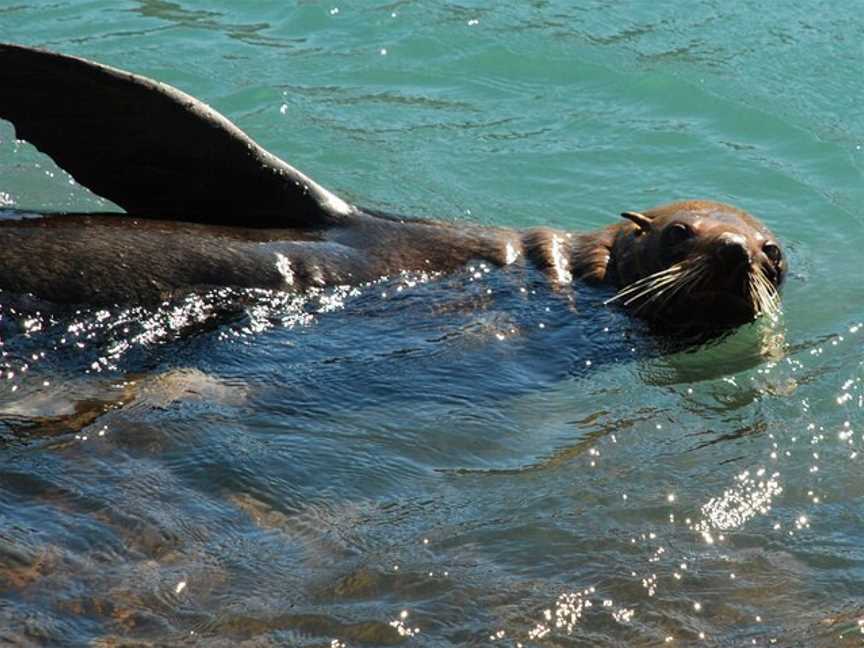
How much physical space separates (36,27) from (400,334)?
5.28m

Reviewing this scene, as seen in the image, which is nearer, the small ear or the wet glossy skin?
the wet glossy skin

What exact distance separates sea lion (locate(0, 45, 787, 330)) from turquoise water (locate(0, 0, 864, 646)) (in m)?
0.16

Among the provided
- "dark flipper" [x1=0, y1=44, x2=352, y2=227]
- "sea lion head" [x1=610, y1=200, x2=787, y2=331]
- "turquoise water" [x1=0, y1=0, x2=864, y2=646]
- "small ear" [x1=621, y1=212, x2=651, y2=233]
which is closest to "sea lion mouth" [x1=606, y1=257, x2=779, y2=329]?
"sea lion head" [x1=610, y1=200, x2=787, y2=331]

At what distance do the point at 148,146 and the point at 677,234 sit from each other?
2518mm

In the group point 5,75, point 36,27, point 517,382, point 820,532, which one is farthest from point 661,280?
point 36,27

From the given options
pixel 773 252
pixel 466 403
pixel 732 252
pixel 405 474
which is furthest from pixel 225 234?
pixel 773 252

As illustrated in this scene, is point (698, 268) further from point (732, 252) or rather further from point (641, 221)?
point (641, 221)

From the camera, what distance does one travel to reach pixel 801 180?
961cm

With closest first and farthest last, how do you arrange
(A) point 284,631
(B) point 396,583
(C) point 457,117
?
(A) point 284,631, (B) point 396,583, (C) point 457,117

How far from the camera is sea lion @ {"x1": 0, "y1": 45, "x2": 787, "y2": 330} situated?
22.8 ft

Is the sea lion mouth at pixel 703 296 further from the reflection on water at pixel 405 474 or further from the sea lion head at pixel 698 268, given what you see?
the reflection on water at pixel 405 474

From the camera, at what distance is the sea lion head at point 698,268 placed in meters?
7.34

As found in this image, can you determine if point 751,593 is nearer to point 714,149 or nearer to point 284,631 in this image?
point 284,631

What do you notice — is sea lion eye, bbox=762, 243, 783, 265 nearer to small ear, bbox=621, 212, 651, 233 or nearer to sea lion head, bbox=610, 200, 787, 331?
sea lion head, bbox=610, 200, 787, 331
